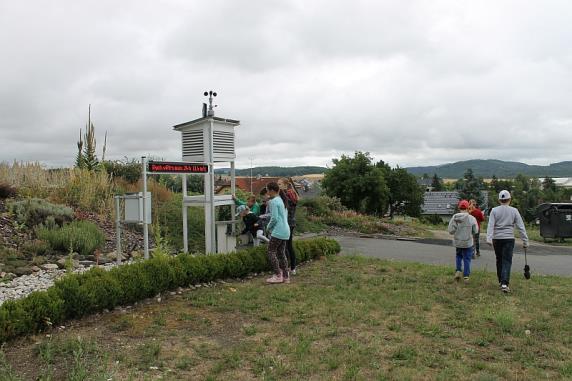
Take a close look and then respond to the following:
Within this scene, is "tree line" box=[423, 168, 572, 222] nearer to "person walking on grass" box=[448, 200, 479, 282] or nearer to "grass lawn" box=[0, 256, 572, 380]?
"person walking on grass" box=[448, 200, 479, 282]

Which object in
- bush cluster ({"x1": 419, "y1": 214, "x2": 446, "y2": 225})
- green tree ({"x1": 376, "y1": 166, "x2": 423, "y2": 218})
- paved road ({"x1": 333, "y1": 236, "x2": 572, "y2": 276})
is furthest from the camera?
green tree ({"x1": 376, "y1": 166, "x2": 423, "y2": 218})

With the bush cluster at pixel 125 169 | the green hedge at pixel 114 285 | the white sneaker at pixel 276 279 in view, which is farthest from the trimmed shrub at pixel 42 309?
the bush cluster at pixel 125 169

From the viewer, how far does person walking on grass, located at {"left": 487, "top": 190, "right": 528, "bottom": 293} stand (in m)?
7.68

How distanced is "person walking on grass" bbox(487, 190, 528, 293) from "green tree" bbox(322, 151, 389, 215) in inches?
1271

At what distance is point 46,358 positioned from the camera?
432cm

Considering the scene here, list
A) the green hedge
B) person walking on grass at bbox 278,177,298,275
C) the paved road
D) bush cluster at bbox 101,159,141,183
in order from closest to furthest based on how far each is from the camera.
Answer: the green hedge → person walking on grass at bbox 278,177,298,275 → the paved road → bush cluster at bbox 101,159,141,183

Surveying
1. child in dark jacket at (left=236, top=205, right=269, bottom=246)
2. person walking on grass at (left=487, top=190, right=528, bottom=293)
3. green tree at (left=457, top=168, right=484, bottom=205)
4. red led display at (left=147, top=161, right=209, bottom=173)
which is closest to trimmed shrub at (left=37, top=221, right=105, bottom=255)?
red led display at (left=147, top=161, right=209, bottom=173)

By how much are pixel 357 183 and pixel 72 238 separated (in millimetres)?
33245

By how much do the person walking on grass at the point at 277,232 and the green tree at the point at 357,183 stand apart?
32.4 metres

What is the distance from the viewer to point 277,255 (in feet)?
26.7

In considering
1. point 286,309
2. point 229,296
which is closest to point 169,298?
point 229,296

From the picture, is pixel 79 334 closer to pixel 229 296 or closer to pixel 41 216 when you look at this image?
pixel 229 296

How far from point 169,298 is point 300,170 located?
86.4 metres

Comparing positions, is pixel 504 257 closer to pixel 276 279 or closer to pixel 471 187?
pixel 276 279
